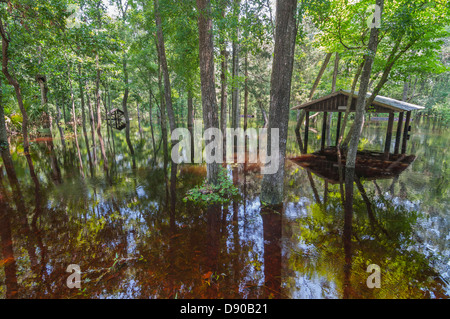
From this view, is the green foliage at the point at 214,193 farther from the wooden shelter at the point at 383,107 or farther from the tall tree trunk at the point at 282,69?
the wooden shelter at the point at 383,107

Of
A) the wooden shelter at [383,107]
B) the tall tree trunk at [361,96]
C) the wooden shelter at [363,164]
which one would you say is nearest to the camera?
the tall tree trunk at [361,96]

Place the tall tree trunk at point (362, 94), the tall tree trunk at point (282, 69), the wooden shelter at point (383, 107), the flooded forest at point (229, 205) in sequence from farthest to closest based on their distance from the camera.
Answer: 1. the wooden shelter at point (383, 107)
2. the tall tree trunk at point (362, 94)
3. the tall tree trunk at point (282, 69)
4. the flooded forest at point (229, 205)

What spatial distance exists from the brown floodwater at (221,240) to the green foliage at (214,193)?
0.36 metres

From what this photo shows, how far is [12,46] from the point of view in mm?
9922

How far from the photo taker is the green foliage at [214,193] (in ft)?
22.6

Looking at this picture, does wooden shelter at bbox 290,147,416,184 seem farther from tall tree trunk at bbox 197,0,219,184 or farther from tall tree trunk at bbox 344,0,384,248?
tall tree trunk at bbox 197,0,219,184

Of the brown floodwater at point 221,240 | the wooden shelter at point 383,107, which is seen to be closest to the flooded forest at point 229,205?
the brown floodwater at point 221,240

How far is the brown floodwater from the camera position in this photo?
340cm

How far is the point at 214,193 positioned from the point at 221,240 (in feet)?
8.60

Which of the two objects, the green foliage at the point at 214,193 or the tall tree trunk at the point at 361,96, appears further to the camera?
the tall tree trunk at the point at 361,96

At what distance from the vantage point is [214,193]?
7.24 meters
